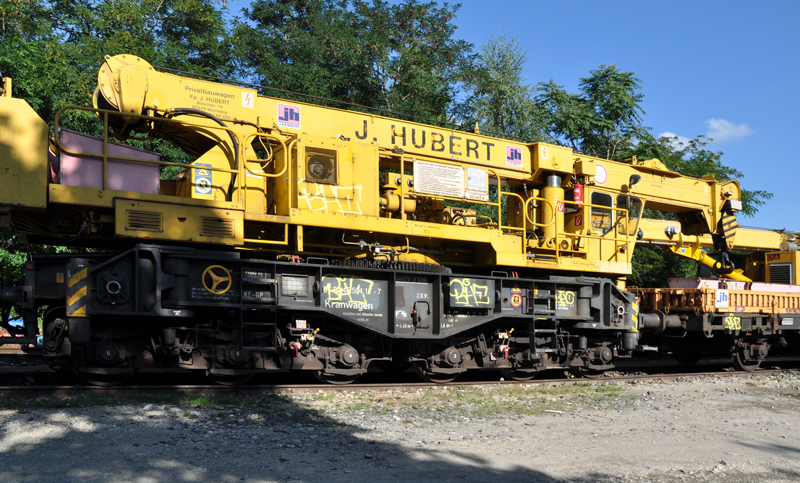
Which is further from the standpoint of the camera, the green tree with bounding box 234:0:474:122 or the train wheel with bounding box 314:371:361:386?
the green tree with bounding box 234:0:474:122

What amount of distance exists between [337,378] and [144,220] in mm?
3704

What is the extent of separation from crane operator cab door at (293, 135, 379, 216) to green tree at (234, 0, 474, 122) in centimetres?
1290

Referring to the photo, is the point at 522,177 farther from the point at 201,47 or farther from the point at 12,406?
the point at 201,47

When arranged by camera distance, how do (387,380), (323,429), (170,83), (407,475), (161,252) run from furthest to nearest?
(387,380)
(170,83)
(161,252)
(323,429)
(407,475)

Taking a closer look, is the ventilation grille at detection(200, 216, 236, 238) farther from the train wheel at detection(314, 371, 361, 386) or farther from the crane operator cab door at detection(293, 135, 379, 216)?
the train wheel at detection(314, 371, 361, 386)

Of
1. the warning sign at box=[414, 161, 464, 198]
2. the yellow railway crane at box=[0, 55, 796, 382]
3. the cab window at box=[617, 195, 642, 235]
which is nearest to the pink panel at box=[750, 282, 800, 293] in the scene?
the cab window at box=[617, 195, 642, 235]

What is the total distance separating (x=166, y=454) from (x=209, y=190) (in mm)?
3969

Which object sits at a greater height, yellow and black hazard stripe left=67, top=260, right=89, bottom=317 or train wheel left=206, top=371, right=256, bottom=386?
yellow and black hazard stripe left=67, top=260, right=89, bottom=317

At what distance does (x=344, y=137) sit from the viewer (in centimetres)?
905

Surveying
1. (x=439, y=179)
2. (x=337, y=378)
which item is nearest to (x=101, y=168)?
(x=337, y=378)

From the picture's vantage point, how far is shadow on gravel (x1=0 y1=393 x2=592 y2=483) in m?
4.58

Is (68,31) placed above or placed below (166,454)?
above

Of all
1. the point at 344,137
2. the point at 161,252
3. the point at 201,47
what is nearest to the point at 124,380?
the point at 161,252

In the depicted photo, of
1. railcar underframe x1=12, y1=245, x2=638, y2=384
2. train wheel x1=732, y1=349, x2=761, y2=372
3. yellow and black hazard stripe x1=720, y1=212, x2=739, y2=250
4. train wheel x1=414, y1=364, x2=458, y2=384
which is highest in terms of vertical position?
yellow and black hazard stripe x1=720, y1=212, x2=739, y2=250
